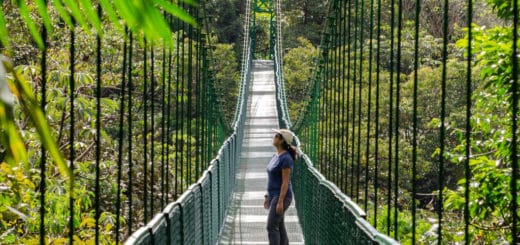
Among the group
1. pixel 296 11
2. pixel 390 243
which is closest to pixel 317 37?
pixel 296 11

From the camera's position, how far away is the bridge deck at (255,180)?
7.08 metres

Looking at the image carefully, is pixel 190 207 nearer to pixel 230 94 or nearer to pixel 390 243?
pixel 390 243

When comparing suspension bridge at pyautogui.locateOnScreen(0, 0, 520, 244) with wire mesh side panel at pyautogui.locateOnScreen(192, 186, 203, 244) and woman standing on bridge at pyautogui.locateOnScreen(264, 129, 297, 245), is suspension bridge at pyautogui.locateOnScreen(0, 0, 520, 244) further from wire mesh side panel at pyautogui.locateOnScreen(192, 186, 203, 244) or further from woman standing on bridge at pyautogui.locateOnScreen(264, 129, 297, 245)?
woman standing on bridge at pyautogui.locateOnScreen(264, 129, 297, 245)

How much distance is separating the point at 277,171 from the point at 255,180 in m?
6.93

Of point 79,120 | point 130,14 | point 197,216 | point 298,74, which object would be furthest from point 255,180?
point 298,74

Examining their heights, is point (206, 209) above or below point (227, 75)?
above

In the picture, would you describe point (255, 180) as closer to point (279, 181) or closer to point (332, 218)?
point (279, 181)

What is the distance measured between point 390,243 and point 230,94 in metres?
22.1

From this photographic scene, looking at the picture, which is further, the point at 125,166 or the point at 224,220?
the point at 125,166

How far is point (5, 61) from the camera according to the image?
0.39m

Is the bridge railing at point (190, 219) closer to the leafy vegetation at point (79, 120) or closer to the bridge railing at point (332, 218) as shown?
the leafy vegetation at point (79, 120)

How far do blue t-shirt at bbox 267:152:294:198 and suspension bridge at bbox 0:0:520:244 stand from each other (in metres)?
0.22

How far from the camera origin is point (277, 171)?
4.93m

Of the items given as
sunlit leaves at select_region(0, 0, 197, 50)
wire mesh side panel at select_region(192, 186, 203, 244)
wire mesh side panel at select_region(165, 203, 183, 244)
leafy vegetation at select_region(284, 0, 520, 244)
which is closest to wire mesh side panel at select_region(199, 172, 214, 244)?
wire mesh side panel at select_region(192, 186, 203, 244)
